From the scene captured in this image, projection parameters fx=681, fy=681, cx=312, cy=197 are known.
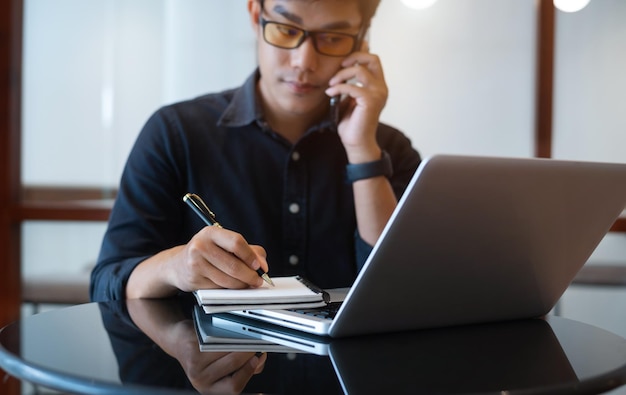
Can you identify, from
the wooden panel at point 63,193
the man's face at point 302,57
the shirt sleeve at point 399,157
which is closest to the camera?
the man's face at point 302,57

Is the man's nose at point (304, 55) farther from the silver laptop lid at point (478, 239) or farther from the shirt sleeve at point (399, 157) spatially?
the silver laptop lid at point (478, 239)

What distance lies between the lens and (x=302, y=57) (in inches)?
58.8

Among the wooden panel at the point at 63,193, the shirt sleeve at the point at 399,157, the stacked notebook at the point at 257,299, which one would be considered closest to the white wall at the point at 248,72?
the wooden panel at the point at 63,193

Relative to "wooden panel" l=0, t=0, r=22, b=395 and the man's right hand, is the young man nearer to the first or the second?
the man's right hand

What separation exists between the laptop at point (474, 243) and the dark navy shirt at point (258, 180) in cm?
71

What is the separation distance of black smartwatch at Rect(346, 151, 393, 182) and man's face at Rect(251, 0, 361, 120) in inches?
7.4

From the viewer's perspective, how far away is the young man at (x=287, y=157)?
4.89 feet

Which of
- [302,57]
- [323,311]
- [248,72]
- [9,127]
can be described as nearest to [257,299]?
[323,311]

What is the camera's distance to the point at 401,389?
58cm

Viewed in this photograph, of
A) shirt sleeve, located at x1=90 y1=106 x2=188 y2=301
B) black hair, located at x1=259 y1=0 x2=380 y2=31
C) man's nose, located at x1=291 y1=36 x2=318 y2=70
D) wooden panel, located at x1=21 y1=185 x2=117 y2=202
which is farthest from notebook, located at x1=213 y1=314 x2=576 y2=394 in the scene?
wooden panel, located at x1=21 y1=185 x2=117 y2=202

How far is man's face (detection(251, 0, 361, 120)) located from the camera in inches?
58.3

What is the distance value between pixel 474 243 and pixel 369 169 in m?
0.79

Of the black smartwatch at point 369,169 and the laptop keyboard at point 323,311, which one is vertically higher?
the black smartwatch at point 369,169

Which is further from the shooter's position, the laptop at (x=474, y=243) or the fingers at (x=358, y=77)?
the fingers at (x=358, y=77)
